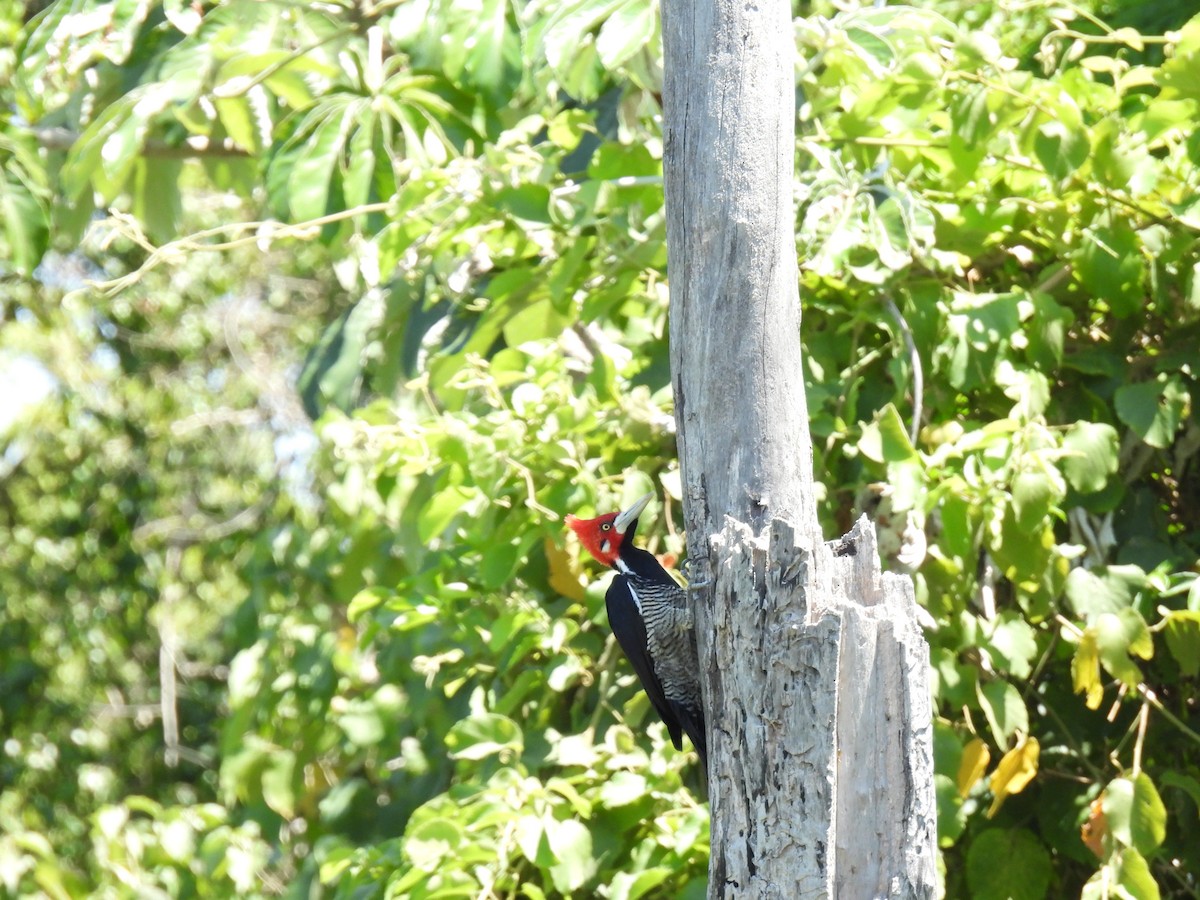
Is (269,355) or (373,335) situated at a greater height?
(373,335)

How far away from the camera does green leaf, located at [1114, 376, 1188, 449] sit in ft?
8.58

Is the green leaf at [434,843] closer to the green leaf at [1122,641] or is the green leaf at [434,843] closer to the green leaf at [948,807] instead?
the green leaf at [948,807]

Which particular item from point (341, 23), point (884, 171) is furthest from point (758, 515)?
point (341, 23)

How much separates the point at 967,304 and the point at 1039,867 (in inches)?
45.1

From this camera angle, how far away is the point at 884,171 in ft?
8.98

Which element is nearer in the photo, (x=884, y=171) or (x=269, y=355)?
(x=884, y=171)

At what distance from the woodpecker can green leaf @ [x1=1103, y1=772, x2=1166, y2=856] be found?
0.76 meters

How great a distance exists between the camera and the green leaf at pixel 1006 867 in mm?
2652

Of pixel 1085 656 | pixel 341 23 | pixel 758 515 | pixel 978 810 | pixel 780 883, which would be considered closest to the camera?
pixel 780 883

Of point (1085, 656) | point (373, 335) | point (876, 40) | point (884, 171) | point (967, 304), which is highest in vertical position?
point (876, 40)

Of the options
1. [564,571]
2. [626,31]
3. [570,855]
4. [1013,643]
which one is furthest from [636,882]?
[626,31]

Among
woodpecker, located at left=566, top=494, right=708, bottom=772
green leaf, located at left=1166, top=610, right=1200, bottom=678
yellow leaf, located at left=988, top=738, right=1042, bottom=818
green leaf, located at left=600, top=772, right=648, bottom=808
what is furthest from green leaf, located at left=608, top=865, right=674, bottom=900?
green leaf, located at left=1166, top=610, right=1200, bottom=678

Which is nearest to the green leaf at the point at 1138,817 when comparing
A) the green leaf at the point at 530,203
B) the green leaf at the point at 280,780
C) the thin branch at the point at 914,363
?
the thin branch at the point at 914,363

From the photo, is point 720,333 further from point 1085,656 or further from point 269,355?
point 269,355
